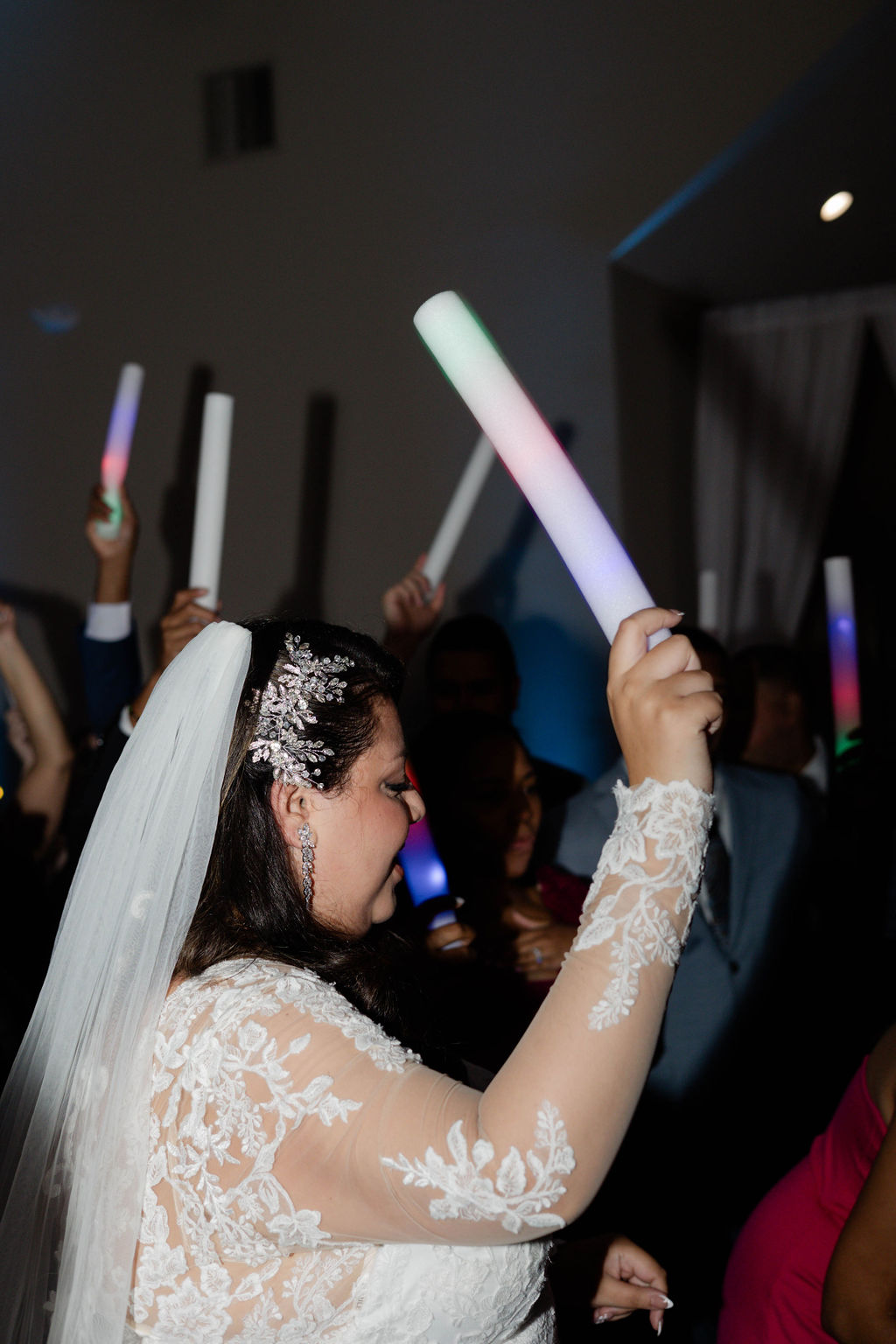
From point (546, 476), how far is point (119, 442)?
152 cm

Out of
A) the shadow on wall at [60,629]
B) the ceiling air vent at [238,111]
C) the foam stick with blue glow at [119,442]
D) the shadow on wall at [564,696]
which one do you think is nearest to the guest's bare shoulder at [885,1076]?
the foam stick with blue glow at [119,442]

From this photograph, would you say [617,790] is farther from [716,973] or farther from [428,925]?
[716,973]

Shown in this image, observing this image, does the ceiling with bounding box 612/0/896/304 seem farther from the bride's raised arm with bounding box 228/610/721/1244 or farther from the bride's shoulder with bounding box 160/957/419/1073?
the bride's shoulder with bounding box 160/957/419/1073

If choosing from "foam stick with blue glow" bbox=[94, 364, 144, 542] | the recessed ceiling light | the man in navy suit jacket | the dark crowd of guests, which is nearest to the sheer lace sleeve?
the dark crowd of guests

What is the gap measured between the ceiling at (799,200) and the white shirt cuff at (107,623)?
2831 mm

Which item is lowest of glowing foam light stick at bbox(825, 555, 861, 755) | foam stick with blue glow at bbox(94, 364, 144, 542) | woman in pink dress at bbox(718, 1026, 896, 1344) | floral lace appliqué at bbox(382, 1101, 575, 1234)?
woman in pink dress at bbox(718, 1026, 896, 1344)

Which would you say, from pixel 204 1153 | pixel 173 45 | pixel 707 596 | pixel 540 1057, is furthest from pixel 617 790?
pixel 173 45

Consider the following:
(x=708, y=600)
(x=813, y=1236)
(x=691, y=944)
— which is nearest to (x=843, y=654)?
(x=708, y=600)

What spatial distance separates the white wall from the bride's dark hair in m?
3.05

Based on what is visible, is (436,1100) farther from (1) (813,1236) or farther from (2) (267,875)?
(1) (813,1236)

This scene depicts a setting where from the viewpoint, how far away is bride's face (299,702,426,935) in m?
1.10

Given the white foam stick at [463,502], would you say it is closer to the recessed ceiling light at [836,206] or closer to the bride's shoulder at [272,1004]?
the bride's shoulder at [272,1004]

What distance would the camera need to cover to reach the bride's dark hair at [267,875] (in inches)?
42.5

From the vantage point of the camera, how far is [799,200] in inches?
163
